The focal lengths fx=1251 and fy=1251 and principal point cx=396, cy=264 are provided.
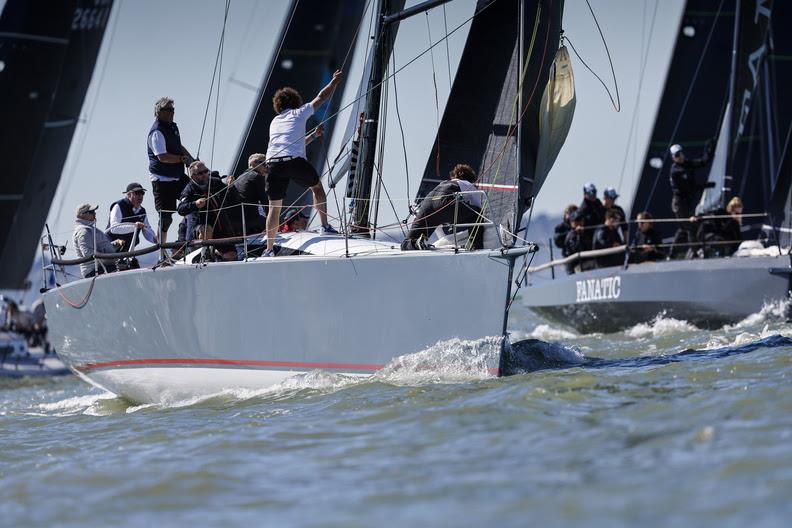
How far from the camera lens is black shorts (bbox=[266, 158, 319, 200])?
28.6 feet

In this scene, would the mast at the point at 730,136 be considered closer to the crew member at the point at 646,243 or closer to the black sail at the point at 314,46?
the crew member at the point at 646,243

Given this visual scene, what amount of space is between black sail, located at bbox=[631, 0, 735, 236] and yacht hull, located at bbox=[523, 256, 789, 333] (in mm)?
Answer: 1902

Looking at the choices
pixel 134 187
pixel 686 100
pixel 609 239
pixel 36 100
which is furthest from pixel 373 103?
pixel 36 100

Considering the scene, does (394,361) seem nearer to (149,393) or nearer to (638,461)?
(149,393)

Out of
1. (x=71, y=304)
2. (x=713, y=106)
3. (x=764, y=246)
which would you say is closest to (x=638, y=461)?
(x=71, y=304)

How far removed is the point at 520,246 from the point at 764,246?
7166 millimetres

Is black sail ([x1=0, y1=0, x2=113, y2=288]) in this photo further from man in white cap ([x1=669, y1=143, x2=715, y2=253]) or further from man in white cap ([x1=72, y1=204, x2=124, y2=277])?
man in white cap ([x1=669, y1=143, x2=715, y2=253])

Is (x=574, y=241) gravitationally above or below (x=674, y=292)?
above

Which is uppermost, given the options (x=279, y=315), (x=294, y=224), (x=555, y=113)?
(x=555, y=113)

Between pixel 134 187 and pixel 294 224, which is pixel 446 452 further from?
pixel 134 187

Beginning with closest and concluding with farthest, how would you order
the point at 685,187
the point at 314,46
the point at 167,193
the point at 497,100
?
the point at 497,100, the point at 167,193, the point at 314,46, the point at 685,187

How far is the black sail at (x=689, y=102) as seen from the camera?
642 inches

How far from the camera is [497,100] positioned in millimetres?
9352

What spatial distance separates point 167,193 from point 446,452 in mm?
5125
